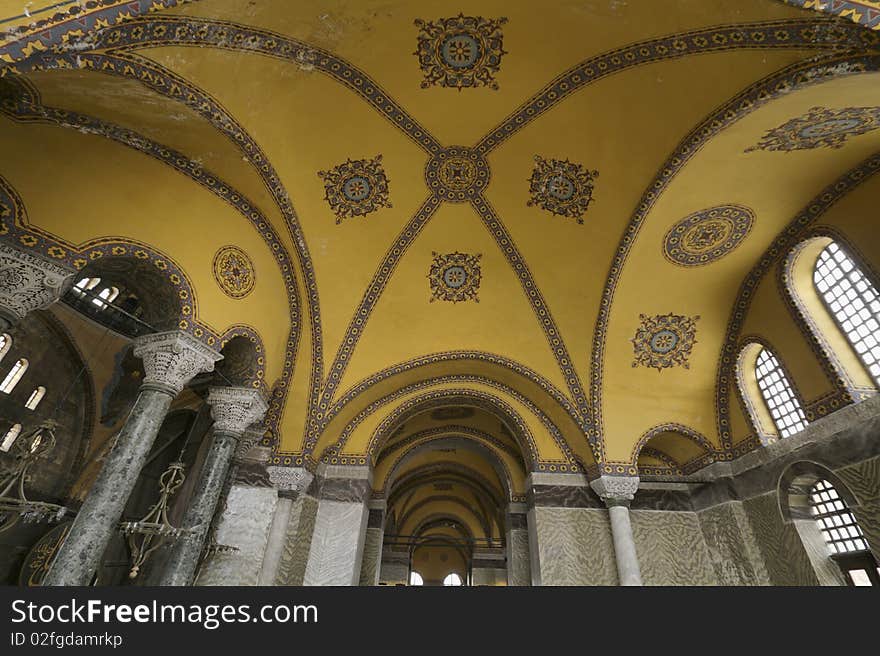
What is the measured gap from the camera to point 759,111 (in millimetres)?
5598

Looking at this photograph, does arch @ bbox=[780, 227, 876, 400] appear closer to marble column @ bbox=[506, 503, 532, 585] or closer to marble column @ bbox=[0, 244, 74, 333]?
marble column @ bbox=[506, 503, 532, 585]

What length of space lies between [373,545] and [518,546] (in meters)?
3.64

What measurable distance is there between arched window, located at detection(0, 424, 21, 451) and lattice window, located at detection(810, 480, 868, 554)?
16.4 meters

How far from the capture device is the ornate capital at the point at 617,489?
28.4ft

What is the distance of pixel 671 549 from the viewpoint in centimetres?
930

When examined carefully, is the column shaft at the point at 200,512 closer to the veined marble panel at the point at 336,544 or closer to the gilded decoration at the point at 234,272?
the gilded decoration at the point at 234,272

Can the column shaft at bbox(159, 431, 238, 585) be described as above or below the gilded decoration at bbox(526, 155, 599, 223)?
below

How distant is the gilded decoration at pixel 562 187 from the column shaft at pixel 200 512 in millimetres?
6521

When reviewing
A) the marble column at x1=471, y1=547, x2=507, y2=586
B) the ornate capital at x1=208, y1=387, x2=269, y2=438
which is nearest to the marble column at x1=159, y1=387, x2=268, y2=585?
the ornate capital at x1=208, y1=387, x2=269, y2=438

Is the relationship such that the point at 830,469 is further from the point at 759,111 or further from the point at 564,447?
the point at 759,111

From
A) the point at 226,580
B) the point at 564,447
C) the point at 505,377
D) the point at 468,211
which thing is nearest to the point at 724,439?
the point at 564,447

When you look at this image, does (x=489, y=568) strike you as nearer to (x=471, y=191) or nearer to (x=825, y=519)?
(x=825, y=519)

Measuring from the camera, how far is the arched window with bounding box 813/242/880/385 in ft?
21.6

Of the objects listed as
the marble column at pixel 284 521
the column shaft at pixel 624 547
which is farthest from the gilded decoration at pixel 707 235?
the marble column at pixel 284 521
